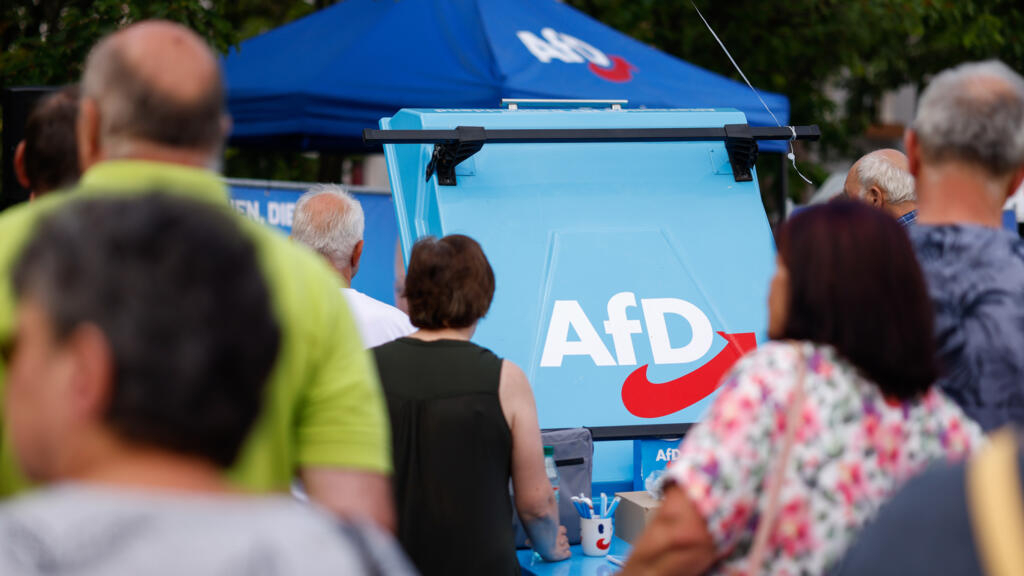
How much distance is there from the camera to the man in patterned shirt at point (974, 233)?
6.48 ft

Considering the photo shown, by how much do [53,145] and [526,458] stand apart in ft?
4.49

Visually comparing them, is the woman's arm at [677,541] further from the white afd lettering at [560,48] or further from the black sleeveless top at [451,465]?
the white afd lettering at [560,48]

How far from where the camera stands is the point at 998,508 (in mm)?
939

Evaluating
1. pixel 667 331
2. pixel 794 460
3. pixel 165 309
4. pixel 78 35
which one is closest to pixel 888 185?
pixel 667 331

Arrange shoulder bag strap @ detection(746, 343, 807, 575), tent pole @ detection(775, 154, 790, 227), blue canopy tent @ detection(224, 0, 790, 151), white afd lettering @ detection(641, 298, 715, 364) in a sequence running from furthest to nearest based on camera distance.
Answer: tent pole @ detection(775, 154, 790, 227) < blue canopy tent @ detection(224, 0, 790, 151) < white afd lettering @ detection(641, 298, 715, 364) < shoulder bag strap @ detection(746, 343, 807, 575)

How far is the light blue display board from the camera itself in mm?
6703

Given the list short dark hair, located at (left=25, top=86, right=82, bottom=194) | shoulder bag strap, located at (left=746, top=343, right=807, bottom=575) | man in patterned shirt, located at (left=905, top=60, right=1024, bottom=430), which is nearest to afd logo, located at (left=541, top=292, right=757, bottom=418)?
man in patterned shirt, located at (left=905, top=60, right=1024, bottom=430)

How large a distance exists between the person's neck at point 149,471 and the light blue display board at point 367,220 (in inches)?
217

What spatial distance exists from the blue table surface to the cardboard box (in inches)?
1.5

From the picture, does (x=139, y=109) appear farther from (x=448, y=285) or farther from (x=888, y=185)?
(x=888, y=185)

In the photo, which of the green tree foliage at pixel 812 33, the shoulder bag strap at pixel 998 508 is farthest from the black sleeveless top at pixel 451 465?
the green tree foliage at pixel 812 33

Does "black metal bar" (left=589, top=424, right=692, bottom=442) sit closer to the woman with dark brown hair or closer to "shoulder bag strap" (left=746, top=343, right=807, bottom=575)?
the woman with dark brown hair

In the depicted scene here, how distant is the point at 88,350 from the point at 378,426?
701 mm

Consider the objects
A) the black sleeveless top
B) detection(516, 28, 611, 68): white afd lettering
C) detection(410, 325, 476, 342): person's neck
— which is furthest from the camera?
detection(516, 28, 611, 68): white afd lettering
